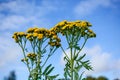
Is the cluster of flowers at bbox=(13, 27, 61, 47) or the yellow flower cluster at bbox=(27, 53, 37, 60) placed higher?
the cluster of flowers at bbox=(13, 27, 61, 47)

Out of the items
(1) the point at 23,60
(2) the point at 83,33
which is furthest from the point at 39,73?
(2) the point at 83,33

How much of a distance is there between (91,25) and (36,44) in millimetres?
2913

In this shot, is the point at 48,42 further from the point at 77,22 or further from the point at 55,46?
the point at 77,22

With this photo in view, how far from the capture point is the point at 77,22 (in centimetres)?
1498

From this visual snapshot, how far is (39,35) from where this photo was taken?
13914 millimetres

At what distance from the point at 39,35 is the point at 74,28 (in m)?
1.77

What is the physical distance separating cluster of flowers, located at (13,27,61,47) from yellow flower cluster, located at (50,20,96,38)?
1.67ft

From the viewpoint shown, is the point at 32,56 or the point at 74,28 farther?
the point at 74,28

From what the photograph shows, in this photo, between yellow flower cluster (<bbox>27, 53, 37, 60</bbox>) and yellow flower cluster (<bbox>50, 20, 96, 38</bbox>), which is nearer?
yellow flower cluster (<bbox>27, 53, 37, 60</bbox>)

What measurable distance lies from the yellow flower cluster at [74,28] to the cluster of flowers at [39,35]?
0.51 metres

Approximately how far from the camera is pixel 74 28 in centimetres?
1477

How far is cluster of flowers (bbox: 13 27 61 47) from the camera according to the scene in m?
14.0

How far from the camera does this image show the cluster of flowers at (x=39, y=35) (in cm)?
1403

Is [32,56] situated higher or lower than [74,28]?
lower
